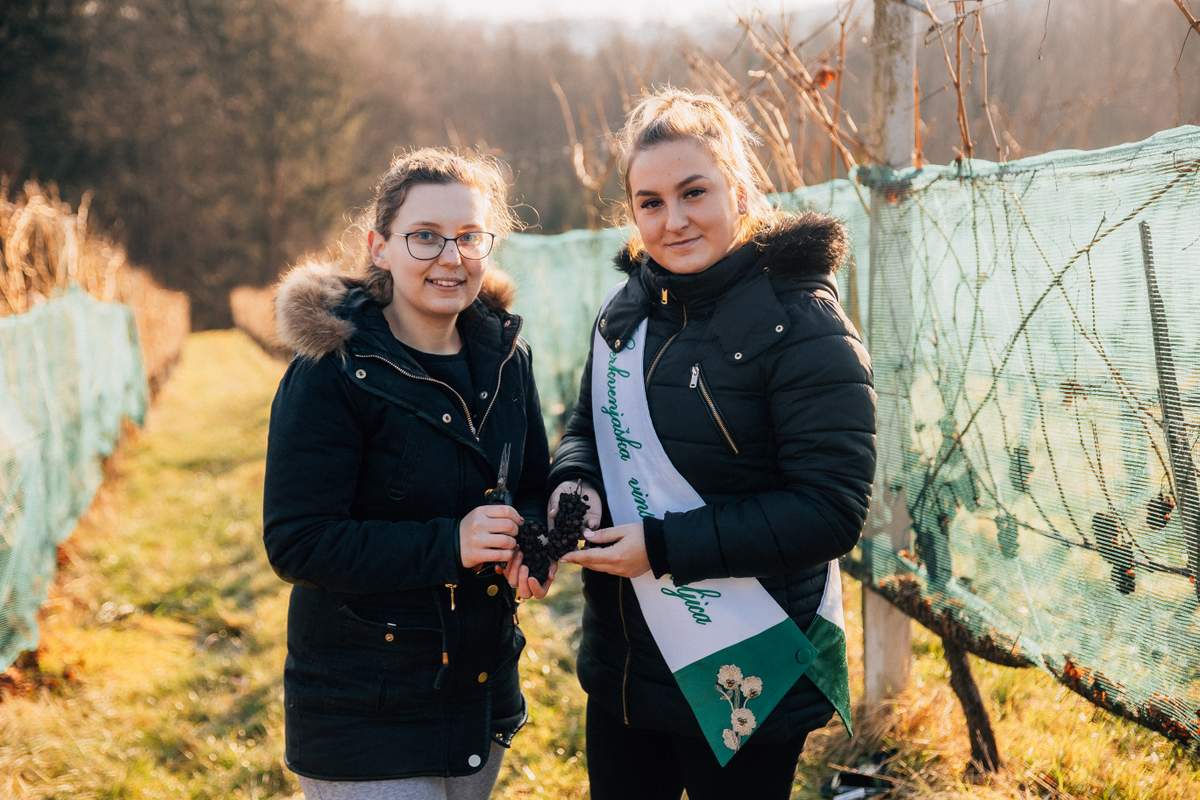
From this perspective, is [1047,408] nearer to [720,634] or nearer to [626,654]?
[720,634]

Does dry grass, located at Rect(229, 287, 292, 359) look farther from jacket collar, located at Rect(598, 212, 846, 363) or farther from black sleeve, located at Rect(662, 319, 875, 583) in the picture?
black sleeve, located at Rect(662, 319, 875, 583)

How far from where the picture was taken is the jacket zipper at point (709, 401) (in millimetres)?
1927

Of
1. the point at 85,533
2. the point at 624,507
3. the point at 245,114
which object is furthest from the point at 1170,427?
the point at 245,114

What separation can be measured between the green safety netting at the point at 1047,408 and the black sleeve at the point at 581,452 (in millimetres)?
1168

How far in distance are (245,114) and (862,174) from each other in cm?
3100

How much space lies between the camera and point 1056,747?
9.68ft

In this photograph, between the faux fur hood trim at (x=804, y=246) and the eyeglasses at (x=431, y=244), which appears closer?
the faux fur hood trim at (x=804, y=246)

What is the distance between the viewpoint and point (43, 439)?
5.24m

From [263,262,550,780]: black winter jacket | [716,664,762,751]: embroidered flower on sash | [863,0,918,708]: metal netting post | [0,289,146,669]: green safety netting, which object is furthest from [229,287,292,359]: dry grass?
Answer: [716,664,762,751]: embroidered flower on sash

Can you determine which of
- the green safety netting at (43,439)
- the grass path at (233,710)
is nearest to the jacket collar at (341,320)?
the grass path at (233,710)

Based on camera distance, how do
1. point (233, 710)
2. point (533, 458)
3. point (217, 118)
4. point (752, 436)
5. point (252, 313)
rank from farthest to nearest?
1. point (217, 118)
2. point (252, 313)
3. point (233, 710)
4. point (533, 458)
5. point (752, 436)

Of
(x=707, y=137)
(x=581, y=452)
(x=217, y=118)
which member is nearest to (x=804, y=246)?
(x=707, y=137)

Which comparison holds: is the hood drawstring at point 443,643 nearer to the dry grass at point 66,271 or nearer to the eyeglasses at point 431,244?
the eyeglasses at point 431,244

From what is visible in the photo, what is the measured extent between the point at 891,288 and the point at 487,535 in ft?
5.99
